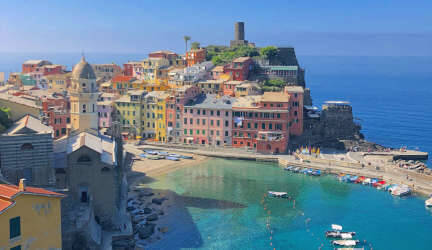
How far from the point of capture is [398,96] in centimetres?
15675

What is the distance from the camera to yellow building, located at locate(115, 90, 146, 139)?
78875 millimetres

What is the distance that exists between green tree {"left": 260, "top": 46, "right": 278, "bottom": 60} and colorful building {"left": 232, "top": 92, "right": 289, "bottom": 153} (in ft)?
85.7

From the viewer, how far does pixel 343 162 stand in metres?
65.9

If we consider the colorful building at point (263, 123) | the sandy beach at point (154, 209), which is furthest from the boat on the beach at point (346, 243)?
the colorful building at point (263, 123)

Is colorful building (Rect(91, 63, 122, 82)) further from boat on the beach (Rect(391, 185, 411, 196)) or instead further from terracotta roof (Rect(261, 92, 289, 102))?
boat on the beach (Rect(391, 185, 411, 196))

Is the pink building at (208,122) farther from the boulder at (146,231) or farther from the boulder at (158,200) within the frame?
the boulder at (146,231)

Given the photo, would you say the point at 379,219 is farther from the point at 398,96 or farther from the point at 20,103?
the point at 398,96

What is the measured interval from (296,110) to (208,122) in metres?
13.8

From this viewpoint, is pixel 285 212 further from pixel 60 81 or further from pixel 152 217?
pixel 60 81

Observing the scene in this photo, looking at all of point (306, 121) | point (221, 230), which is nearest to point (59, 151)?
point (221, 230)

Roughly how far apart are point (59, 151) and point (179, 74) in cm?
4969

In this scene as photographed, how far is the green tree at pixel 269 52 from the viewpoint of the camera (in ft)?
324

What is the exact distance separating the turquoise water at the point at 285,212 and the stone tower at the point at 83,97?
13.4m

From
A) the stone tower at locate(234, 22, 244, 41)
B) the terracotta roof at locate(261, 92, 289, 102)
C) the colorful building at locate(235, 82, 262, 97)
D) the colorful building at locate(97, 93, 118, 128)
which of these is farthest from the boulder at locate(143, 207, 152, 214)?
the stone tower at locate(234, 22, 244, 41)
